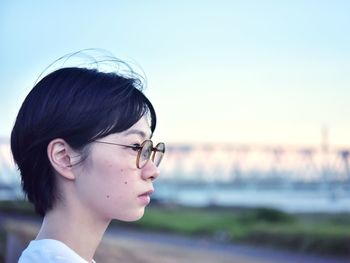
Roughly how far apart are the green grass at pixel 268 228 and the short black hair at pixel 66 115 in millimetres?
7705

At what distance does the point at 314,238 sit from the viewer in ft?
42.2

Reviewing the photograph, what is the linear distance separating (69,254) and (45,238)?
0.12 meters

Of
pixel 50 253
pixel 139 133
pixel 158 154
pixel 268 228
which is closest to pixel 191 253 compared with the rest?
pixel 268 228

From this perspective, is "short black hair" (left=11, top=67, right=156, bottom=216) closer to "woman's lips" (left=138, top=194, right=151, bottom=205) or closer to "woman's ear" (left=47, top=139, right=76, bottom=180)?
"woman's ear" (left=47, top=139, right=76, bottom=180)

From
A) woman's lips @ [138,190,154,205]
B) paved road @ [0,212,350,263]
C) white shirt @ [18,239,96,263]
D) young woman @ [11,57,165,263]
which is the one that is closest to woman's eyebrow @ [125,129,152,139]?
young woman @ [11,57,165,263]

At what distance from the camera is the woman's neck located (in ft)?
4.83

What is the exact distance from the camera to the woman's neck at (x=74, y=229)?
4.83 ft

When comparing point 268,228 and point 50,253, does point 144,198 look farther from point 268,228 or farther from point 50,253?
point 268,228

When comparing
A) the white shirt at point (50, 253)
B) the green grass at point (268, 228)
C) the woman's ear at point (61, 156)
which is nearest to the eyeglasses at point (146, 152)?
the woman's ear at point (61, 156)

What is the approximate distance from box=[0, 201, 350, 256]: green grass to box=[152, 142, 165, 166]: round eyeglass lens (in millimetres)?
7690

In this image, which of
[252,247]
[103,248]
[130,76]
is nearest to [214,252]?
[252,247]

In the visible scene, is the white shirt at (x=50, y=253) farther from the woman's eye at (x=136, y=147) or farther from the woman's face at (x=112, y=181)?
the woman's eye at (x=136, y=147)

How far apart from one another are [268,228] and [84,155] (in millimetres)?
13649

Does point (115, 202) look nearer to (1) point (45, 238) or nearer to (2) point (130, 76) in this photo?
(1) point (45, 238)
